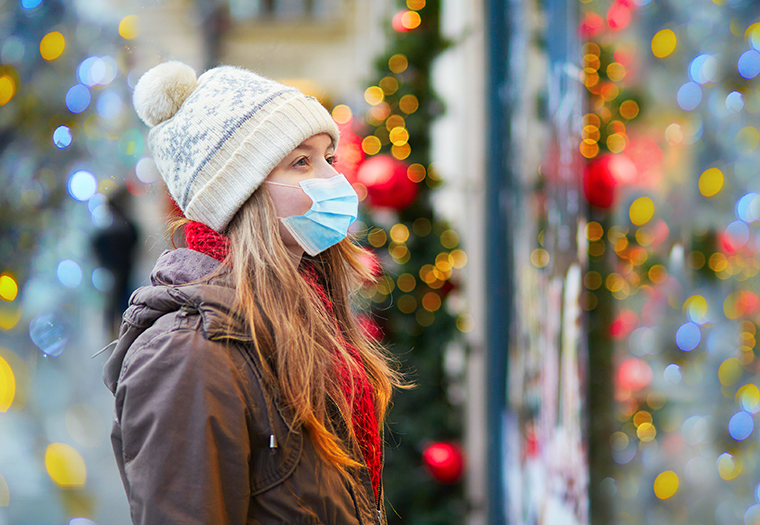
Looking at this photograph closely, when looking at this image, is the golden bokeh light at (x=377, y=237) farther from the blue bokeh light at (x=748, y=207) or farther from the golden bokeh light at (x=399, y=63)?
the blue bokeh light at (x=748, y=207)

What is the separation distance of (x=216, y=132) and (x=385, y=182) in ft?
7.55

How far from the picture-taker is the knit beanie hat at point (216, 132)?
50.2 inches

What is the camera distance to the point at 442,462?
3582 millimetres

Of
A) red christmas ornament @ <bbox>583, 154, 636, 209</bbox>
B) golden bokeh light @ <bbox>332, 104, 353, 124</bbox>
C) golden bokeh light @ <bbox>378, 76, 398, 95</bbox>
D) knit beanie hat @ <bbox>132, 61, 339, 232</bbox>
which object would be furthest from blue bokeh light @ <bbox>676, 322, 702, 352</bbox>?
golden bokeh light @ <bbox>332, 104, 353, 124</bbox>

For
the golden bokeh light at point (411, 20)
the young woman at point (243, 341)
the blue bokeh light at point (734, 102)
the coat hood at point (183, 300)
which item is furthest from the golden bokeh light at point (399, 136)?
the coat hood at point (183, 300)

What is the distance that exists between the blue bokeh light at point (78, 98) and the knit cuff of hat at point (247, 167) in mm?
2440

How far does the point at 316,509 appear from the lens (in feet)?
3.59

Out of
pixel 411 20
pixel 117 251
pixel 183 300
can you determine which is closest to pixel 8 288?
pixel 117 251

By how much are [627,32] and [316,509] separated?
1698mm

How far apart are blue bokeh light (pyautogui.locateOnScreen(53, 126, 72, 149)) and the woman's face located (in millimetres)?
2399

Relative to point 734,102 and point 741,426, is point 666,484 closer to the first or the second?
point 741,426

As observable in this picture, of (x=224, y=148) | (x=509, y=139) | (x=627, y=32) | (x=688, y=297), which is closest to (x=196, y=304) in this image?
(x=224, y=148)

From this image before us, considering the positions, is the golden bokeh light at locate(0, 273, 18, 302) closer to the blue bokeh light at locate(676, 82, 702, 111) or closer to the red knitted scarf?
the red knitted scarf

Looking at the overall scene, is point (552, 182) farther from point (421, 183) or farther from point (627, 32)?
point (421, 183)
